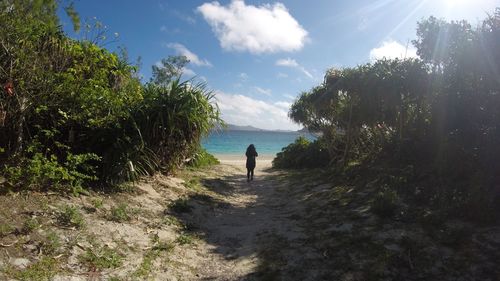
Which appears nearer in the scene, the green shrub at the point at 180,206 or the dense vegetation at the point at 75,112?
the dense vegetation at the point at 75,112

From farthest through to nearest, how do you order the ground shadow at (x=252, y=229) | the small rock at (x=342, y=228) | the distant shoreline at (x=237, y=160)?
the distant shoreline at (x=237, y=160)
the small rock at (x=342, y=228)
the ground shadow at (x=252, y=229)

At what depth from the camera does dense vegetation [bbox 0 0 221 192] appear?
6996 mm

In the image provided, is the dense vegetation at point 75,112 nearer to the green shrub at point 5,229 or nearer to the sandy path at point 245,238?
the green shrub at point 5,229

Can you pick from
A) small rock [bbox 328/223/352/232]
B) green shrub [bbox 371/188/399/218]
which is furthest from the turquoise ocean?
green shrub [bbox 371/188/399/218]

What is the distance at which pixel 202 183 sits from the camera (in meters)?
12.4

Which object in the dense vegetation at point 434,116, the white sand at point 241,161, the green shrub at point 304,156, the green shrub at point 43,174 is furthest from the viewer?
the white sand at point 241,161

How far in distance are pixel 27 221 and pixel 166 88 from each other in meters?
5.52

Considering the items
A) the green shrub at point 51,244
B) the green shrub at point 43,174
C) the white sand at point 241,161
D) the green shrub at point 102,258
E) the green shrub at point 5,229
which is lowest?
the green shrub at point 102,258

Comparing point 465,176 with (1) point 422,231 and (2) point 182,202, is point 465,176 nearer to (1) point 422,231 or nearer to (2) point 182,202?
(1) point 422,231

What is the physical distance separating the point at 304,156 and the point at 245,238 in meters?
15.7

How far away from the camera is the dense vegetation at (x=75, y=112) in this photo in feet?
23.0

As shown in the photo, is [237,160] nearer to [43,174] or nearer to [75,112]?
[75,112]

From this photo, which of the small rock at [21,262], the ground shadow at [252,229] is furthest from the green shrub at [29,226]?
the ground shadow at [252,229]

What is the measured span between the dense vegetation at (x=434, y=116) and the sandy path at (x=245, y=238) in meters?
2.43
